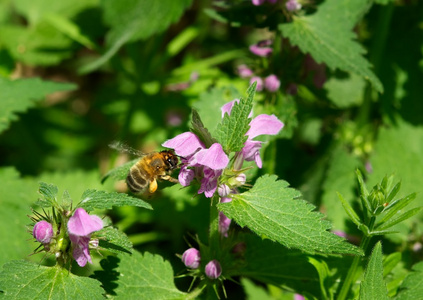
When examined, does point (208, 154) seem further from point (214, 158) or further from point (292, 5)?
point (292, 5)

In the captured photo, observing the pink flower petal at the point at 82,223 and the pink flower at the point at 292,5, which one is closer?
the pink flower petal at the point at 82,223

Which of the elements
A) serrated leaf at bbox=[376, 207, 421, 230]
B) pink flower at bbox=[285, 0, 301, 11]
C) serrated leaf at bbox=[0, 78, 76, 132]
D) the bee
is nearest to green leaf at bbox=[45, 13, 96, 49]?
serrated leaf at bbox=[0, 78, 76, 132]

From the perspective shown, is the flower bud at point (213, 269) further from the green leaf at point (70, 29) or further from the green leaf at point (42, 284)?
the green leaf at point (70, 29)

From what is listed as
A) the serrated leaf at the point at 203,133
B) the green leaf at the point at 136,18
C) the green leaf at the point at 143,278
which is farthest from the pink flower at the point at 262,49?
the green leaf at the point at 143,278

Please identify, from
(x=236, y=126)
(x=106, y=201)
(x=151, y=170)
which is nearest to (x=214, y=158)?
(x=236, y=126)

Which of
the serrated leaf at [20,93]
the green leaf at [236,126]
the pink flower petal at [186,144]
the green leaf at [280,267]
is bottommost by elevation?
the green leaf at [280,267]

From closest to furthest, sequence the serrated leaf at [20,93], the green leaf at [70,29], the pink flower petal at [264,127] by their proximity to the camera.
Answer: the pink flower petal at [264,127]
the serrated leaf at [20,93]
the green leaf at [70,29]

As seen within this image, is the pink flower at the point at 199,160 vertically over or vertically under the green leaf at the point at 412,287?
over

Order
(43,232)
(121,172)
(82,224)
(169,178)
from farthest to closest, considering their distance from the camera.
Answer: (121,172)
(169,178)
(43,232)
(82,224)
